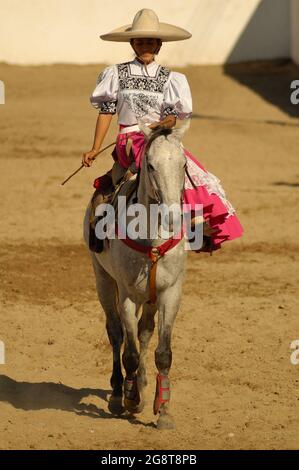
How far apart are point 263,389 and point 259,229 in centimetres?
597

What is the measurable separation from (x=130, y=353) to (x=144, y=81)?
1984 millimetres

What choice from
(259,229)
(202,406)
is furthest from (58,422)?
(259,229)

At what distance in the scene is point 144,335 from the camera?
867 cm

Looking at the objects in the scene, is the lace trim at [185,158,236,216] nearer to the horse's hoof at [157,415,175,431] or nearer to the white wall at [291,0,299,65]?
the horse's hoof at [157,415,175,431]

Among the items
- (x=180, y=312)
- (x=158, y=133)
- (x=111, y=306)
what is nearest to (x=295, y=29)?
(x=180, y=312)

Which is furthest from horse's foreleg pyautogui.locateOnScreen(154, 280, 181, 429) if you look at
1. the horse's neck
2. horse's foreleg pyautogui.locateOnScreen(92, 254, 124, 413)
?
horse's foreleg pyautogui.locateOnScreen(92, 254, 124, 413)

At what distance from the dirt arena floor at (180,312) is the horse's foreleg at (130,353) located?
21 cm

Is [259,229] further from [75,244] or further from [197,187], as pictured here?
[197,187]

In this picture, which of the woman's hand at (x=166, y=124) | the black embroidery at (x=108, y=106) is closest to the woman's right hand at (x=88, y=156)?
the black embroidery at (x=108, y=106)

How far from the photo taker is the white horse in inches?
282

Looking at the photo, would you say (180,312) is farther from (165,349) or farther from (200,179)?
(200,179)

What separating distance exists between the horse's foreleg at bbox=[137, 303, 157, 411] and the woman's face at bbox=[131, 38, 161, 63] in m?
1.84

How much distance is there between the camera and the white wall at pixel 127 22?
26672 mm

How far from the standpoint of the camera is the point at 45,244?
14.2 metres
